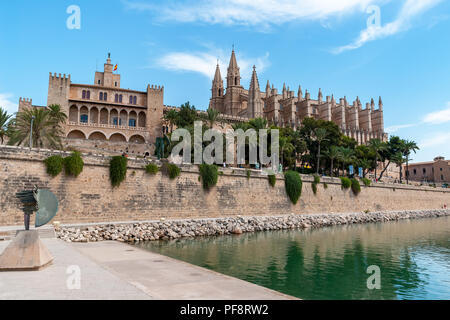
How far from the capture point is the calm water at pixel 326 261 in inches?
407

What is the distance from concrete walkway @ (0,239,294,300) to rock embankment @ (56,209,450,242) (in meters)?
7.14

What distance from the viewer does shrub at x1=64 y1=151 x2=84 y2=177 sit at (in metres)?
21.2

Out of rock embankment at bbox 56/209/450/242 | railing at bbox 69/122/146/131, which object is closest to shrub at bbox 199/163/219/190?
rock embankment at bbox 56/209/450/242

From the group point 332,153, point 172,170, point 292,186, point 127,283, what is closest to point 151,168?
point 172,170

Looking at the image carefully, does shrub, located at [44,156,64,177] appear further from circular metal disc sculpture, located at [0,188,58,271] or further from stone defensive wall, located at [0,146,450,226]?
circular metal disc sculpture, located at [0,188,58,271]

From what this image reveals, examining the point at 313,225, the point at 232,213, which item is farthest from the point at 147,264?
the point at 313,225

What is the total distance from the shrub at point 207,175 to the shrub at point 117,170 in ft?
22.1

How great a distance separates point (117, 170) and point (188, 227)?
21.6 feet

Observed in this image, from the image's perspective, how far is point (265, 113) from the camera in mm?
76562

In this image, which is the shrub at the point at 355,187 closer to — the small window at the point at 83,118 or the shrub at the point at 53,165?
the shrub at the point at 53,165

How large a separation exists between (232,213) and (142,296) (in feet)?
74.4

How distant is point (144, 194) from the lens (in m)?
24.2

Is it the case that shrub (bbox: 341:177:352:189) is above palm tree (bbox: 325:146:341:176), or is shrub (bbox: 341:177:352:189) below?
below
